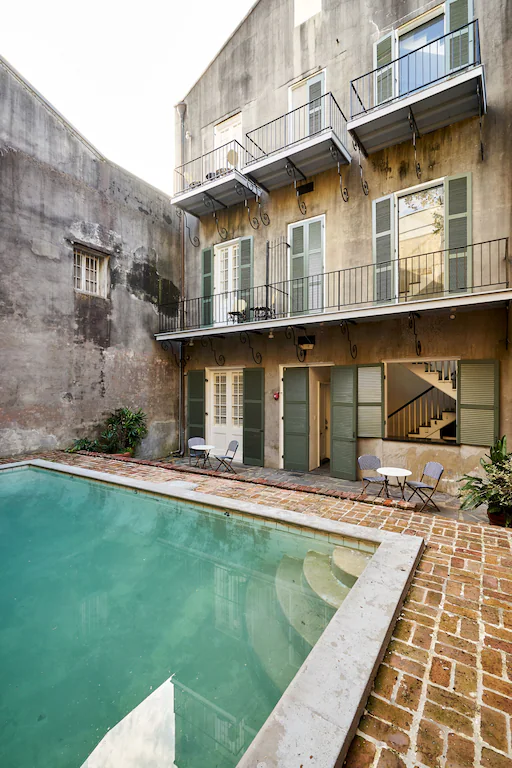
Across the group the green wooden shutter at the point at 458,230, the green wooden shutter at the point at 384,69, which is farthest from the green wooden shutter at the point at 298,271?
the green wooden shutter at the point at 458,230

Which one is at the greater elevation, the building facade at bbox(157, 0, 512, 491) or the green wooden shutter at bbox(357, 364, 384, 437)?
the building facade at bbox(157, 0, 512, 491)

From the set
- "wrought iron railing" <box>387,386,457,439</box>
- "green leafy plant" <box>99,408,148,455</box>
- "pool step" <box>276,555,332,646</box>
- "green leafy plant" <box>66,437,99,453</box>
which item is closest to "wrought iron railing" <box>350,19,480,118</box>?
"wrought iron railing" <box>387,386,457,439</box>

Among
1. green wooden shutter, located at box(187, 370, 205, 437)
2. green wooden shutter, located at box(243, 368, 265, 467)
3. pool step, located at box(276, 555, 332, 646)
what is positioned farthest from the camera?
green wooden shutter, located at box(187, 370, 205, 437)

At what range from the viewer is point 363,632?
6.67 feet

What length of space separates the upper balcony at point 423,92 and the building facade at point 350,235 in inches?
1.2

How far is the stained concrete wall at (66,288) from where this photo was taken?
24.0ft

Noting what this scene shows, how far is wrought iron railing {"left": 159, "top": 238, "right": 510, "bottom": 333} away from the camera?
6.40 meters

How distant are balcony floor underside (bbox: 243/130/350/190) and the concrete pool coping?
748 cm

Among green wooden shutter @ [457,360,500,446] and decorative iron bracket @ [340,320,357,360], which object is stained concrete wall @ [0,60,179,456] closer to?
decorative iron bracket @ [340,320,357,360]

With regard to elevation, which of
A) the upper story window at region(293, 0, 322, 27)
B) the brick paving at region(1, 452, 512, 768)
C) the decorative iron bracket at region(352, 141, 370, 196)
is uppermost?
the upper story window at region(293, 0, 322, 27)

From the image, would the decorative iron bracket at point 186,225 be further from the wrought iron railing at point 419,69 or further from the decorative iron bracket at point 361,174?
the wrought iron railing at point 419,69

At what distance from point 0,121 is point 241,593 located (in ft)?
31.8

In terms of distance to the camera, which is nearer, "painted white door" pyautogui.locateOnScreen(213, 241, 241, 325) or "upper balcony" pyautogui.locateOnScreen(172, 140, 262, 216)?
"upper balcony" pyautogui.locateOnScreen(172, 140, 262, 216)

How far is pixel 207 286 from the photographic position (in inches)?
407
